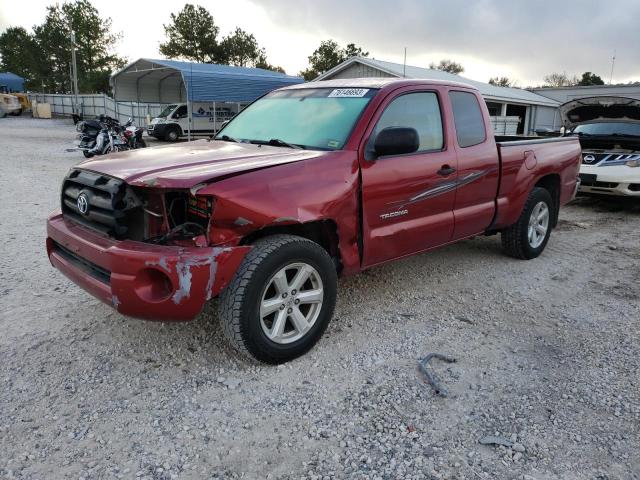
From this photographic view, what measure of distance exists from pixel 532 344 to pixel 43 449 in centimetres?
311

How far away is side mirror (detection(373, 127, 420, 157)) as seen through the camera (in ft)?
11.5

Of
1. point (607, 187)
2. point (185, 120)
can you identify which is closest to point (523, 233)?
point (607, 187)

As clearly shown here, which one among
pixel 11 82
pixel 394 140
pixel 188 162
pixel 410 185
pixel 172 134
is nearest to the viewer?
pixel 188 162

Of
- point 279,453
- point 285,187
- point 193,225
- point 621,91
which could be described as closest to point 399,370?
point 279,453

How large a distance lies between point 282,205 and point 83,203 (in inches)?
50.1

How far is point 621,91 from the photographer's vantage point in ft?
100.0

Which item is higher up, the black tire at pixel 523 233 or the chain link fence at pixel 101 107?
the chain link fence at pixel 101 107

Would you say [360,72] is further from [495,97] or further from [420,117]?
[420,117]

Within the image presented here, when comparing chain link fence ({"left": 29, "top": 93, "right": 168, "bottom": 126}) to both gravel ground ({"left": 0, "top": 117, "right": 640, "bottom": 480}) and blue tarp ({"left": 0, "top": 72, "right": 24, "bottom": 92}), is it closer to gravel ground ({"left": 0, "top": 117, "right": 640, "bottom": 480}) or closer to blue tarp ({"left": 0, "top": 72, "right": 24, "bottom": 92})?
blue tarp ({"left": 0, "top": 72, "right": 24, "bottom": 92})

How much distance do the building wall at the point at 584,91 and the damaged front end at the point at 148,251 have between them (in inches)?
1282

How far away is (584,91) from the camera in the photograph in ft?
111

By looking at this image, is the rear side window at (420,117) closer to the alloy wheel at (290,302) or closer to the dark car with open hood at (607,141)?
the alloy wheel at (290,302)

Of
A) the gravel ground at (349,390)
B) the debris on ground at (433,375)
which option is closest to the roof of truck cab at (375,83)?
the gravel ground at (349,390)

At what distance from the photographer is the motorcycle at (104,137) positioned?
44.7ft
